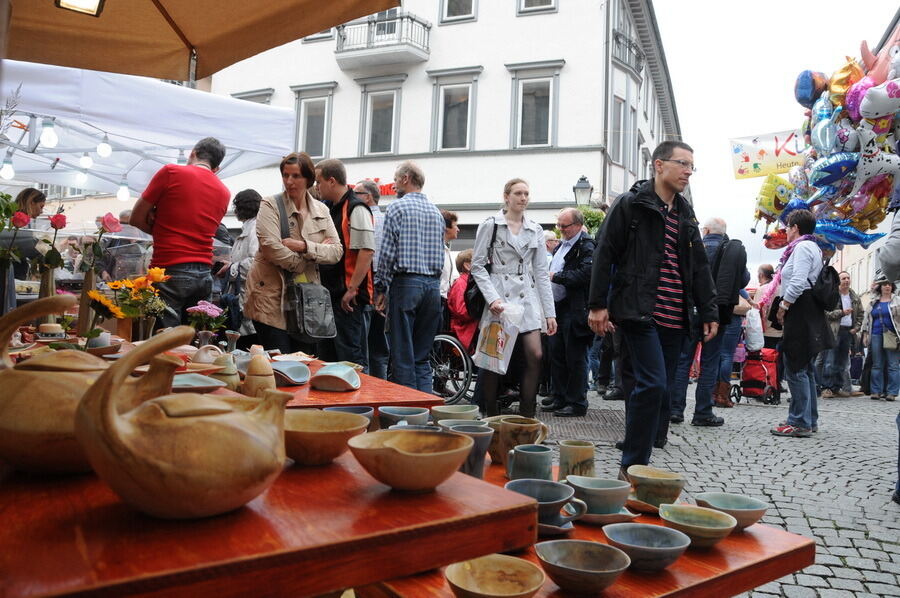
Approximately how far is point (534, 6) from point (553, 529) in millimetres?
17327

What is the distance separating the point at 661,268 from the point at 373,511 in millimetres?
2975

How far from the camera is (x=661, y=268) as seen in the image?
3615mm

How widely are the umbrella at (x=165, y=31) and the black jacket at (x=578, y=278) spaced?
349 cm

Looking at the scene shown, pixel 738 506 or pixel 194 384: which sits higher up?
pixel 194 384

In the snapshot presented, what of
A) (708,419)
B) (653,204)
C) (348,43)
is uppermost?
(348,43)

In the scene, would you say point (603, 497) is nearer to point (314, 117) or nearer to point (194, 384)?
point (194, 384)

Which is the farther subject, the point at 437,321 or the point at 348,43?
the point at 348,43

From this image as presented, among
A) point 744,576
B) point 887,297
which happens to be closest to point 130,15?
point 744,576

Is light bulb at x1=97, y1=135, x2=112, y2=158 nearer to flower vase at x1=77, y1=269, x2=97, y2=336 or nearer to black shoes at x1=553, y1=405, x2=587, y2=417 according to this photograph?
flower vase at x1=77, y1=269, x2=97, y2=336

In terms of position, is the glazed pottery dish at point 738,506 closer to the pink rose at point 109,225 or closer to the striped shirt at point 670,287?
the striped shirt at point 670,287

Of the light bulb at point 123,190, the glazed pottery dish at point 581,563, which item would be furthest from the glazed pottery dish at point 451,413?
the light bulb at point 123,190

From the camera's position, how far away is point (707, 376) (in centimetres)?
624

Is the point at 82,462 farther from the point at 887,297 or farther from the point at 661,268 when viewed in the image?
the point at 887,297

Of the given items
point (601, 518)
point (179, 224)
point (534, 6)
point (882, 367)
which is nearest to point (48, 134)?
point (179, 224)
